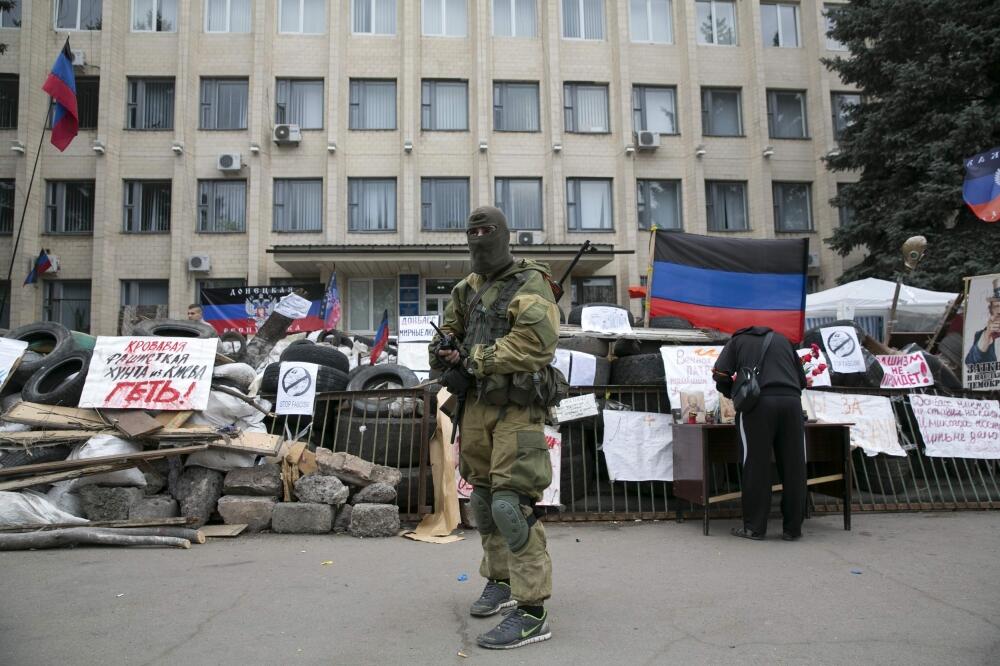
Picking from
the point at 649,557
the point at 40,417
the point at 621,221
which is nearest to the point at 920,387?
the point at 649,557

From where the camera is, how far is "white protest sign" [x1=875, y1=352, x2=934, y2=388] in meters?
8.24

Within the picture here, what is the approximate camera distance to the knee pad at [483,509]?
3.88 metres

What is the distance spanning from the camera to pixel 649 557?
17.4 feet

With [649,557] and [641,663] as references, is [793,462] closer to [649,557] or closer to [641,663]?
[649,557]

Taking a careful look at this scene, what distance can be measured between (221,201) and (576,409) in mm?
19003

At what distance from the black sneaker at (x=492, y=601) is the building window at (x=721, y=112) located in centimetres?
2238

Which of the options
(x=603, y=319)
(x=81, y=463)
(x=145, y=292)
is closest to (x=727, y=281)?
(x=603, y=319)

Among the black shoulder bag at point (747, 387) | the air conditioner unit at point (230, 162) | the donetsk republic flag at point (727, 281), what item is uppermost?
the air conditioner unit at point (230, 162)

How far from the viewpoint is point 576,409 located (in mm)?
6770

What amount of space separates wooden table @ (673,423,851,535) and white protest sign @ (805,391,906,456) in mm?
590

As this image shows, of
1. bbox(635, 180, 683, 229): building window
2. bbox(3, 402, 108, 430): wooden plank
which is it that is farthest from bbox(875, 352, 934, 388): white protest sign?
bbox(635, 180, 683, 229): building window

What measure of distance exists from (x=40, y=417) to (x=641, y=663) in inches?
237

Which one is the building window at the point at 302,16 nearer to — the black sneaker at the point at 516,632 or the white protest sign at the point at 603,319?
the white protest sign at the point at 603,319

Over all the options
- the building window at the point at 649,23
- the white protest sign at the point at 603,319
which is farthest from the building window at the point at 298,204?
the white protest sign at the point at 603,319
